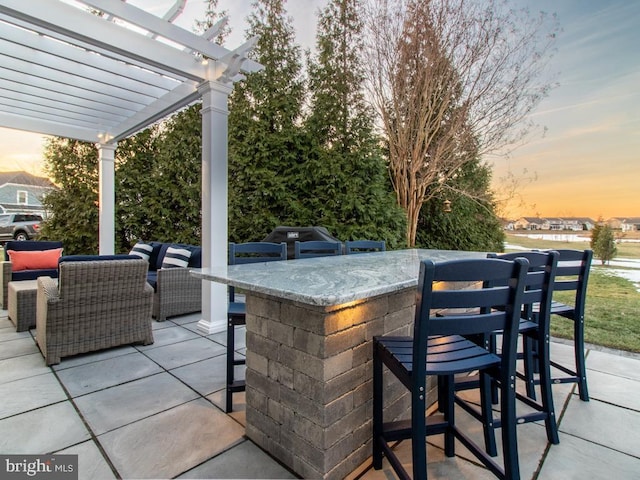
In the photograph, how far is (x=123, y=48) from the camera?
9.82ft

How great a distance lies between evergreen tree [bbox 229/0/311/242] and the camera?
17.2ft

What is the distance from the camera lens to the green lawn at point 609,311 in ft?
11.3

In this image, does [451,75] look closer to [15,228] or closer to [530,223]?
[530,223]

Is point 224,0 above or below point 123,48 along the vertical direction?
above

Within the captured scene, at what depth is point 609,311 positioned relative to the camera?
416 centimetres

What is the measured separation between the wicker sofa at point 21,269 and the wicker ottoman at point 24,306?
0.90 meters

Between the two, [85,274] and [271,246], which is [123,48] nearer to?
[85,274]

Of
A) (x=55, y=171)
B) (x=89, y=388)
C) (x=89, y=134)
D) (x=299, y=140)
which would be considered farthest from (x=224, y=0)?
(x=89, y=388)

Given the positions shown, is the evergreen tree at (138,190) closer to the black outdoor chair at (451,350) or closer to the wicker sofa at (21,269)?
the wicker sofa at (21,269)

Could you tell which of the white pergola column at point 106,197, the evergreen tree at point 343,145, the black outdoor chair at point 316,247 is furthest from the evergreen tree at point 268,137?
the white pergola column at point 106,197

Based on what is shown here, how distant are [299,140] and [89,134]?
3.90 metres

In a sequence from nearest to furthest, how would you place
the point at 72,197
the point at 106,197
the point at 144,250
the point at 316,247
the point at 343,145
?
the point at 316,247
the point at 144,250
the point at 343,145
the point at 106,197
the point at 72,197

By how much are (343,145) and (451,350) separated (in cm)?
428

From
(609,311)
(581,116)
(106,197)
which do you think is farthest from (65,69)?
(609,311)
